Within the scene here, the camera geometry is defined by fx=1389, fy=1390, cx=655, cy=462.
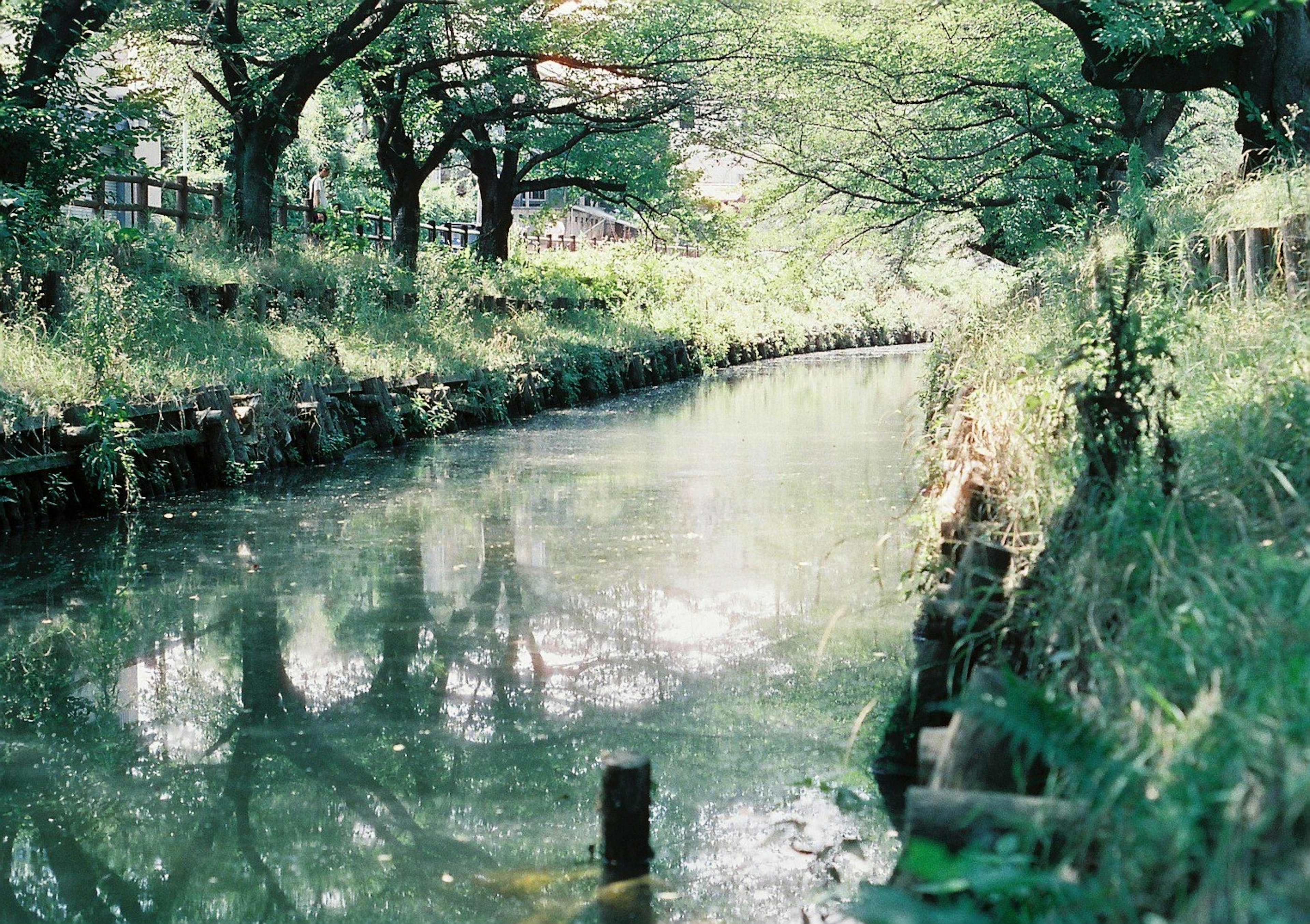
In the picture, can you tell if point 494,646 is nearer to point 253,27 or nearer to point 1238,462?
point 1238,462

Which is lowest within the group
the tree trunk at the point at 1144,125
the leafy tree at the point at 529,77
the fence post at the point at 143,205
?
the fence post at the point at 143,205

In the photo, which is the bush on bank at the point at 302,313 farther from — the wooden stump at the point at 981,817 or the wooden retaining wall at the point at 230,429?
the wooden stump at the point at 981,817

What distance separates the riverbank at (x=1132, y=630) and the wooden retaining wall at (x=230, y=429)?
22.8ft

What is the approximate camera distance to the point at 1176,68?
13.1 m

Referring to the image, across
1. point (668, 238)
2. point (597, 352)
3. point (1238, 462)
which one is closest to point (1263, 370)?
point (1238, 462)

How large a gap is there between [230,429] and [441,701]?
7263 mm

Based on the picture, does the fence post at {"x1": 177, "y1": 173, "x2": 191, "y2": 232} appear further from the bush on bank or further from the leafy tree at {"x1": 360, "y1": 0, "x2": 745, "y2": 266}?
the leafy tree at {"x1": 360, "y1": 0, "x2": 745, "y2": 266}

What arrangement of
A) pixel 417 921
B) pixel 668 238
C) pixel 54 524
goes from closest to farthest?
pixel 417 921, pixel 54 524, pixel 668 238

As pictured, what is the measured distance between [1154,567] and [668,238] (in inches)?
1121

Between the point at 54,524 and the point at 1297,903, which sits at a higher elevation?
the point at 1297,903

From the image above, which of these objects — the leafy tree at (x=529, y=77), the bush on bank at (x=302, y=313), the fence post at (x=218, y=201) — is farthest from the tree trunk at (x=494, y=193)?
the fence post at (x=218, y=201)

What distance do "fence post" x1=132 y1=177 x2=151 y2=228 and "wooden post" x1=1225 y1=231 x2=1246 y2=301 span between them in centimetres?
1431

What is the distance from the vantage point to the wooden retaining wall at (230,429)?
35.6 ft

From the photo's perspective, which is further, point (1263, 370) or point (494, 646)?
point (494, 646)
